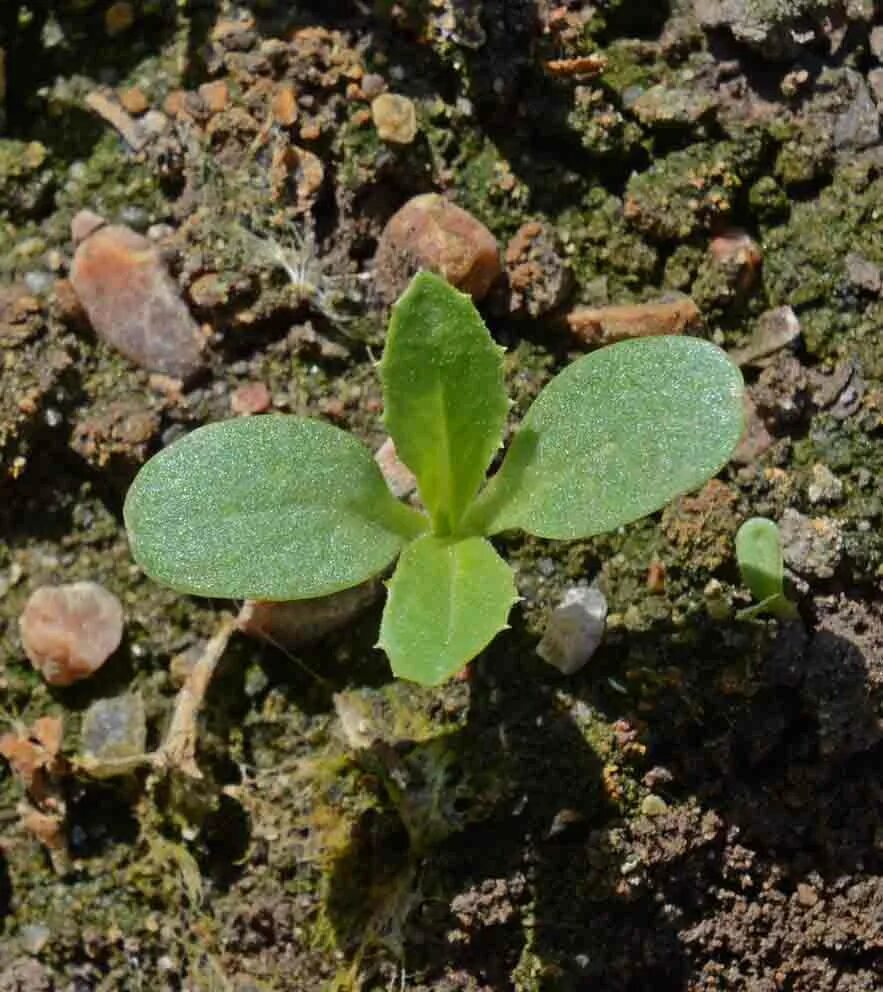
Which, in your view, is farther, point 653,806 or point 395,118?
point 395,118

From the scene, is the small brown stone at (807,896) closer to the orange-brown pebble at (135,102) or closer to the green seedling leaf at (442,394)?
the green seedling leaf at (442,394)

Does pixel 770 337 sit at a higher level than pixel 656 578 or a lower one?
higher

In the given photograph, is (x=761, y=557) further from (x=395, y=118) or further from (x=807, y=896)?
(x=395, y=118)

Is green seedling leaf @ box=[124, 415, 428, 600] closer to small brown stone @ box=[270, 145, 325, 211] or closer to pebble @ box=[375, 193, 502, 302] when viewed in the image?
pebble @ box=[375, 193, 502, 302]

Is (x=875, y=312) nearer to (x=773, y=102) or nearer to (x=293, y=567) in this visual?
(x=773, y=102)

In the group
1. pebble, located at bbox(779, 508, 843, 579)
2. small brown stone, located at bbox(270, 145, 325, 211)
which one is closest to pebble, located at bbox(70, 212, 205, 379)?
small brown stone, located at bbox(270, 145, 325, 211)

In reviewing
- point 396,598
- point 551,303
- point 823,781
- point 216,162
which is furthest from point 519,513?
point 216,162

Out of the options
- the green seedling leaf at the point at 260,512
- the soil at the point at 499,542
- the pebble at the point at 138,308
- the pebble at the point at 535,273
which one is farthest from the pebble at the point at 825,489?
the pebble at the point at 138,308

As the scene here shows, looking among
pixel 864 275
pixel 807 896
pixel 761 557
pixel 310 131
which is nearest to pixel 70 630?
pixel 310 131
